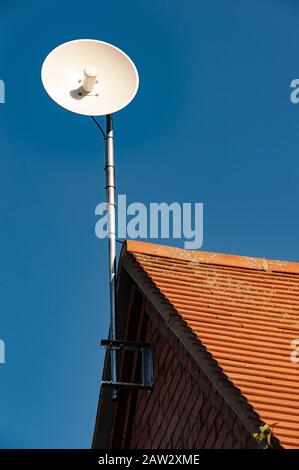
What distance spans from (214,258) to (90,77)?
2.42m

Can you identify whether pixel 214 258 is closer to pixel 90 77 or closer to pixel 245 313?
pixel 245 313

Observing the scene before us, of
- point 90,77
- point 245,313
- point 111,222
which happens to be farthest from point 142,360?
point 90,77

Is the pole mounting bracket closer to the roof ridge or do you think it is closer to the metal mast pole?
the metal mast pole

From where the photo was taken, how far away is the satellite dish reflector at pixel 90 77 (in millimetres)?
12531

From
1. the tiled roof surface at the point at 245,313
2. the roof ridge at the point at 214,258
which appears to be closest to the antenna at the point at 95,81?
the roof ridge at the point at 214,258

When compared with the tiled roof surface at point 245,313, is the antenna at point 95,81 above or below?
above

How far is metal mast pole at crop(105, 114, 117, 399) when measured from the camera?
456 inches

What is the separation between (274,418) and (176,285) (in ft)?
10.7

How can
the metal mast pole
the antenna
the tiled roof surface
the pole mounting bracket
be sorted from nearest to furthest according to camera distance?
1. the tiled roof surface
2. the pole mounting bracket
3. the metal mast pole
4. the antenna

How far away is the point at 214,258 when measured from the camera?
41.1 feet

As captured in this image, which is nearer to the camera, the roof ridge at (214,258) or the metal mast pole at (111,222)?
the metal mast pole at (111,222)

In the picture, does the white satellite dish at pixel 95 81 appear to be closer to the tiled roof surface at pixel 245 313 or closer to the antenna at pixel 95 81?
the antenna at pixel 95 81

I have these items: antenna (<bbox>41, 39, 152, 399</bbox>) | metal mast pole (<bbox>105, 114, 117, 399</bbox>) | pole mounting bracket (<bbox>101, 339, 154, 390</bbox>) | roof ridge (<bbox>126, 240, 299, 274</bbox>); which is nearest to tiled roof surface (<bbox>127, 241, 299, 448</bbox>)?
roof ridge (<bbox>126, 240, 299, 274</bbox>)
